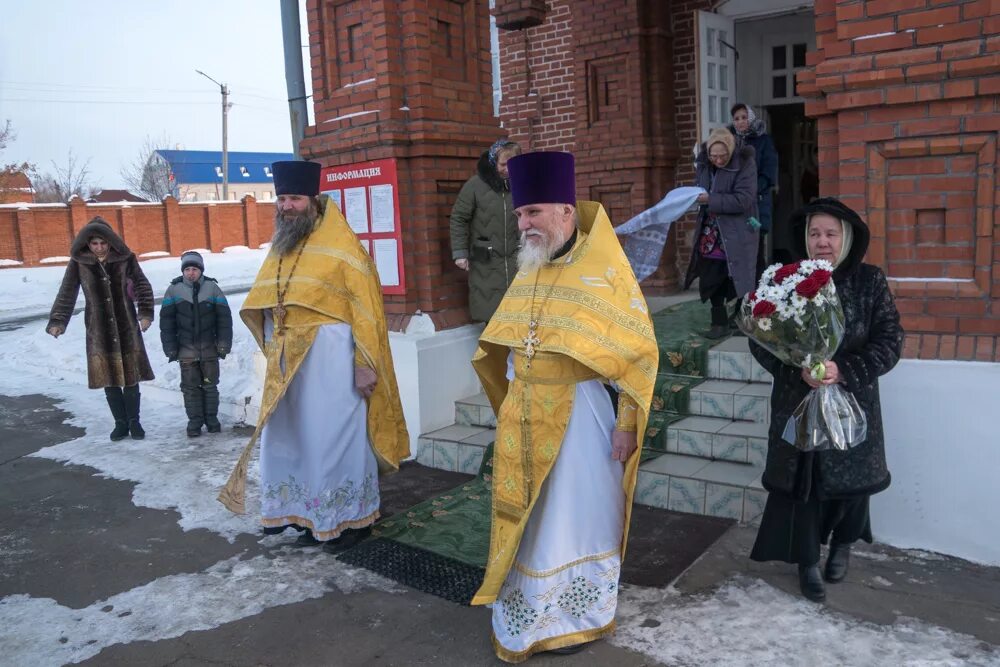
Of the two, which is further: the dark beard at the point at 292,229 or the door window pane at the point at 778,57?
the door window pane at the point at 778,57

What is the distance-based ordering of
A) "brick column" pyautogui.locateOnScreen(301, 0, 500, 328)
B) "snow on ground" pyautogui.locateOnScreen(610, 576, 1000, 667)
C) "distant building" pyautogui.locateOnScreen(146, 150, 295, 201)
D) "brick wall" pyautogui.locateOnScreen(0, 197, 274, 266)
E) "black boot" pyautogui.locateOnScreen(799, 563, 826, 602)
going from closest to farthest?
"snow on ground" pyautogui.locateOnScreen(610, 576, 1000, 667), "black boot" pyautogui.locateOnScreen(799, 563, 826, 602), "brick column" pyautogui.locateOnScreen(301, 0, 500, 328), "brick wall" pyautogui.locateOnScreen(0, 197, 274, 266), "distant building" pyautogui.locateOnScreen(146, 150, 295, 201)

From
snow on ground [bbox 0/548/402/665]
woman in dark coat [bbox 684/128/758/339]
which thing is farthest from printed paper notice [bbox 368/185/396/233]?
snow on ground [bbox 0/548/402/665]

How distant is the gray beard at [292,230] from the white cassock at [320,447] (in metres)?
0.50

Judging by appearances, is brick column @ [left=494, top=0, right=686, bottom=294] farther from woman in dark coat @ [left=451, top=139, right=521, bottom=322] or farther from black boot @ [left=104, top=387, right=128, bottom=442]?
black boot @ [left=104, top=387, right=128, bottom=442]

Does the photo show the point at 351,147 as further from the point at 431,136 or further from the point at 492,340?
the point at 492,340

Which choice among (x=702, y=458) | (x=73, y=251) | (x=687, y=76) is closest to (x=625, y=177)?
(x=687, y=76)

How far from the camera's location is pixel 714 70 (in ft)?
28.5

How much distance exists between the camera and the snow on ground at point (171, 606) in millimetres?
3830

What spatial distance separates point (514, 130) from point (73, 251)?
5.27 m

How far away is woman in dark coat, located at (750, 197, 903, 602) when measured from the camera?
3578 mm

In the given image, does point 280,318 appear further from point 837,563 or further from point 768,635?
point 837,563

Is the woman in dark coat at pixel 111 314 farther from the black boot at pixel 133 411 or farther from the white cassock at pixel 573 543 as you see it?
the white cassock at pixel 573 543

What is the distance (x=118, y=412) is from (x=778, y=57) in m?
7.50

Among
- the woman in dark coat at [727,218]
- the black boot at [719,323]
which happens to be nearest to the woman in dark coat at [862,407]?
the woman in dark coat at [727,218]
